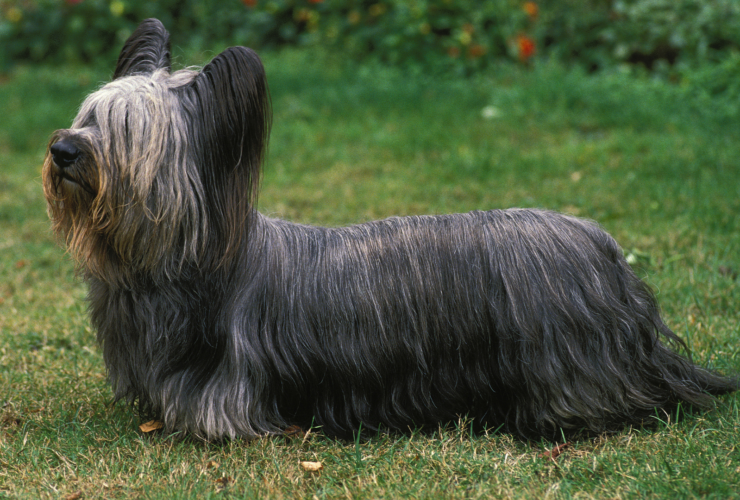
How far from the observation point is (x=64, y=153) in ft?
9.91

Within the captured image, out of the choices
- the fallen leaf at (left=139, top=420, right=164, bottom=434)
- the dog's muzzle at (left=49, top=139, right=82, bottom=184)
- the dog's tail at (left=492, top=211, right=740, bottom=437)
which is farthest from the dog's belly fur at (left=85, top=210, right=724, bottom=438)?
the dog's muzzle at (left=49, top=139, right=82, bottom=184)

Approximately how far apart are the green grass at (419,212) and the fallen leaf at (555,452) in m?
0.03

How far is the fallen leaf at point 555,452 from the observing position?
334 centimetres

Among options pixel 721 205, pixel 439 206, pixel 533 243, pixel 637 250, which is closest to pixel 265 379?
pixel 533 243

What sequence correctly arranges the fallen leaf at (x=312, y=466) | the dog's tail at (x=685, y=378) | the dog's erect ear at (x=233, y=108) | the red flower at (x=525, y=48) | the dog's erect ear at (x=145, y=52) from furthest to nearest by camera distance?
the red flower at (x=525, y=48), the dog's tail at (x=685, y=378), the dog's erect ear at (x=145, y=52), the fallen leaf at (x=312, y=466), the dog's erect ear at (x=233, y=108)

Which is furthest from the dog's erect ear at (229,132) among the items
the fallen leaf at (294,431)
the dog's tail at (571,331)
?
the dog's tail at (571,331)

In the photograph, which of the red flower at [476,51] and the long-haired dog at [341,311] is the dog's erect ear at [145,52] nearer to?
the long-haired dog at [341,311]

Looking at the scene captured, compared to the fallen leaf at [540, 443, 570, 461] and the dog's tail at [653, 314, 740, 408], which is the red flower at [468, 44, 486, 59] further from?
the fallen leaf at [540, 443, 570, 461]

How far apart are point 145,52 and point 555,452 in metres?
2.49

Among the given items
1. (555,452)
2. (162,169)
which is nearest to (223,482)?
(162,169)

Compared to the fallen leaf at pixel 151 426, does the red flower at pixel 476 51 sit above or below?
above

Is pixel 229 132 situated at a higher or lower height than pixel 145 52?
lower

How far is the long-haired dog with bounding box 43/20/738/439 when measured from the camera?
3184mm

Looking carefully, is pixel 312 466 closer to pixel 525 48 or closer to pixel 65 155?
pixel 65 155
